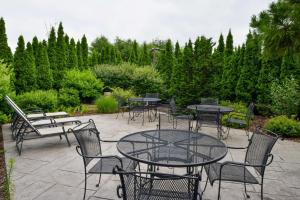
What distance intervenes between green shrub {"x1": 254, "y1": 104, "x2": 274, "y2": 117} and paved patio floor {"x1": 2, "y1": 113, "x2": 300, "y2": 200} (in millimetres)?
2455

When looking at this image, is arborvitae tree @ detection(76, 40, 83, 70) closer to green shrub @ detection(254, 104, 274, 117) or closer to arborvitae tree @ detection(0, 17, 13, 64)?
arborvitae tree @ detection(0, 17, 13, 64)

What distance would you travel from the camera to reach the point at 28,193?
2730 mm

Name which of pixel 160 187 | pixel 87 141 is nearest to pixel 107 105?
pixel 87 141

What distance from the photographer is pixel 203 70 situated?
25.8 ft

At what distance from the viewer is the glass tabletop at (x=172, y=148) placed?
2.34 m

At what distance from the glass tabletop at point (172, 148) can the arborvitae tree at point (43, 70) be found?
762cm

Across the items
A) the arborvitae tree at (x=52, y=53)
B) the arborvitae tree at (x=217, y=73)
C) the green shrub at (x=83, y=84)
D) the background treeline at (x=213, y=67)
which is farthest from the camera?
the green shrub at (x=83, y=84)

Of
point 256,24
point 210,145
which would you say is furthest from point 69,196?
point 256,24

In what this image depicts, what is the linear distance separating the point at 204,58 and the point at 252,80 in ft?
6.36

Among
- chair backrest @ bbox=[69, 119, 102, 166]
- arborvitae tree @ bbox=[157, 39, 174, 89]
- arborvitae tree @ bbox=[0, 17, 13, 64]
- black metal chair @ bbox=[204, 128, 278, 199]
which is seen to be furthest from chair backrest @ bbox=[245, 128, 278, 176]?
arborvitae tree @ bbox=[157, 39, 174, 89]

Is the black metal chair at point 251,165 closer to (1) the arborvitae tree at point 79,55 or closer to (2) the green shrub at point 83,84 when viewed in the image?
(2) the green shrub at point 83,84

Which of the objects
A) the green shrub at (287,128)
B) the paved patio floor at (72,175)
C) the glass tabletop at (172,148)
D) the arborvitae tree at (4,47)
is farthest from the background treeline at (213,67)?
the glass tabletop at (172,148)

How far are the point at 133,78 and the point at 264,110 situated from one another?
5.83 m

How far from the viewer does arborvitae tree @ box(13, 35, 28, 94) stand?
8234 mm
